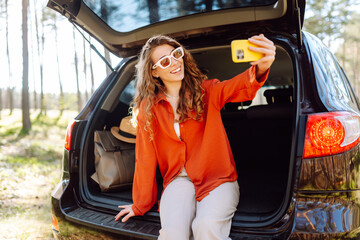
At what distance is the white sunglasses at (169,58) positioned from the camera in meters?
2.03

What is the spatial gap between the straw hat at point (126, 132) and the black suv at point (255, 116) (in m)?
0.14

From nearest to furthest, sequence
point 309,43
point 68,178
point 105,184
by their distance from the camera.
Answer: point 309,43 < point 68,178 < point 105,184

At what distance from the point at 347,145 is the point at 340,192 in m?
0.22

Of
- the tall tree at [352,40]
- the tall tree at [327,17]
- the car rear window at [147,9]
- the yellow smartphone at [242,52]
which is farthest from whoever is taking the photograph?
the tall tree at [352,40]

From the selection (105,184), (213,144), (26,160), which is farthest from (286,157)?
(26,160)

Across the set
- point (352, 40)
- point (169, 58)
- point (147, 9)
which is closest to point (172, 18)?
point (147, 9)

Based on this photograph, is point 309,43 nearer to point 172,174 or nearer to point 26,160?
point 172,174

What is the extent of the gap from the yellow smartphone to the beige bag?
131 centimetres

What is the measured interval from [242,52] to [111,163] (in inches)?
54.3

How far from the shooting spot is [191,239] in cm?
180

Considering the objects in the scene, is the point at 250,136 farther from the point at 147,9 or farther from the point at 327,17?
the point at 327,17

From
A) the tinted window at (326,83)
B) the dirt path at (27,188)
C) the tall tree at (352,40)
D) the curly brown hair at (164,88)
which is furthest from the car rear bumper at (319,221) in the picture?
the tall tree at (352,40)

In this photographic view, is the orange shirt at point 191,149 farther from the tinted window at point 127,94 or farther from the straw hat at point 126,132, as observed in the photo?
the tinted window at point 127,94

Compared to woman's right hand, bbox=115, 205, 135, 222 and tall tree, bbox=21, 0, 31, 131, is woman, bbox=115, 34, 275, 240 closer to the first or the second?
woman's right hand, bbox=115, 205, 135, 222
